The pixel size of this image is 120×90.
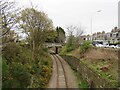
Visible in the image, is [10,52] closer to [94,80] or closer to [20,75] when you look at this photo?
[20,75]

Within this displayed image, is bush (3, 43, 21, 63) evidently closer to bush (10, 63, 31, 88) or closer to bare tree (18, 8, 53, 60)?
bush (10, 63, 31, 88)

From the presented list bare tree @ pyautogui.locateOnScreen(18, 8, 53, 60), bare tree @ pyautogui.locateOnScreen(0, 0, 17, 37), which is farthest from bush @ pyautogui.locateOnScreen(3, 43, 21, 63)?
bare tree @ pyautogui.locateOnScreen(18, 8, 53, 60)

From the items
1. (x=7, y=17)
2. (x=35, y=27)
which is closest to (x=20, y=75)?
(x=7, y=17)

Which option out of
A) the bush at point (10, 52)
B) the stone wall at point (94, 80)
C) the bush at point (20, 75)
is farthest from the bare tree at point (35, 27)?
the bush at point (20, 75)

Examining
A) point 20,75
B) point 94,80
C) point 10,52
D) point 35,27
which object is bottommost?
point 94,80

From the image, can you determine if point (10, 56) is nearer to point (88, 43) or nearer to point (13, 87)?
point (13, 87)

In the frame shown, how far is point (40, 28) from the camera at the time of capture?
140 feet

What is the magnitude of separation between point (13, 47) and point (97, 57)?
19.2m

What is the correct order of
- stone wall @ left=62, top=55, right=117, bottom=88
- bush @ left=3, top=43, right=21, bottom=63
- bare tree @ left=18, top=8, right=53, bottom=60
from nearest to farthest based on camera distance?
1. stone wall @ left=62, top=55, right=117, bottom=88
2. bush @ left=3, top=43, right=21, bottom=63
3. bare tree @ left=18, top=8, right=53, bottom=60

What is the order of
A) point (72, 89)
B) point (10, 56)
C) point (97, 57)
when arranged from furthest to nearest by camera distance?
point (97, 57) < point (72, 89) < point (10, 56)

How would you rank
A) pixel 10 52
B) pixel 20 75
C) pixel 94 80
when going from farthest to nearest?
pixel 10 52, pixel 94 80, pixel 20 75

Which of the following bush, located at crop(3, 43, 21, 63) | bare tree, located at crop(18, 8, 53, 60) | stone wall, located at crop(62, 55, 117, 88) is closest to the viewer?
stone wall, located at crop(62, 55, 117, 88)

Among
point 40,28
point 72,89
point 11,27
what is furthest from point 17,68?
point 40,28

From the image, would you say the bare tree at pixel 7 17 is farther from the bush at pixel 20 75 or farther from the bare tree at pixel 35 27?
the bare tree at pixel 35 27
